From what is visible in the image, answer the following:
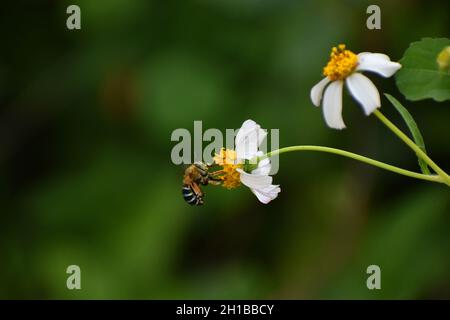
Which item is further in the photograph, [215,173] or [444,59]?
→ [215,173]

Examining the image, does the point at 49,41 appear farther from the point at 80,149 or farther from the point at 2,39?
the point at 80,149

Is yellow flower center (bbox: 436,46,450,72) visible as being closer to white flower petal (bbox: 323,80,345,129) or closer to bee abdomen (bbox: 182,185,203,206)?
white flower petal (bbox: 323,80,345,129)

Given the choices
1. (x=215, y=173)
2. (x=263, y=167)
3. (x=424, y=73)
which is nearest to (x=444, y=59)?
(x=424, y=73)

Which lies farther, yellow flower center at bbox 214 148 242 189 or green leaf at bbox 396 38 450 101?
yellow flower center at bbox 214 148 242 189

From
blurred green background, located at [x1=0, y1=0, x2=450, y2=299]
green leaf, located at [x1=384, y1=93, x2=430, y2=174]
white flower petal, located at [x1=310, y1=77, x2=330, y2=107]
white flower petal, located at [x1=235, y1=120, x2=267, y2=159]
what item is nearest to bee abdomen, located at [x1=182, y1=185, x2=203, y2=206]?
white flower petal, located at [x1=235, y1=120, x2=267, y2=159]

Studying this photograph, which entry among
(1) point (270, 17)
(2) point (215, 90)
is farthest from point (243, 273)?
(1) point (270, 17)

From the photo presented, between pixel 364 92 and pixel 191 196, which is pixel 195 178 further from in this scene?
pixel 364 92
